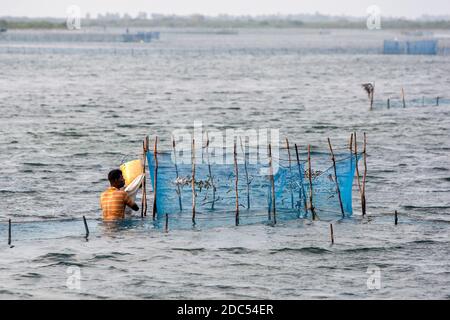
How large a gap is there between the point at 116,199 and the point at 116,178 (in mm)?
737

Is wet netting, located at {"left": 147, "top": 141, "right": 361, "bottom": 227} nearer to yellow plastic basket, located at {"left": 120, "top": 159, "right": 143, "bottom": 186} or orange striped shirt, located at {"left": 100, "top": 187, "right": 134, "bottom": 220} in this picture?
yellow plastic basket, located at {"left": 120, "top": 159, "right": 143, "bottom": 186}

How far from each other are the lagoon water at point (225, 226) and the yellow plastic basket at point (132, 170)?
1007 millimetres

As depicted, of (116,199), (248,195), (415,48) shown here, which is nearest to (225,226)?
(248,195)

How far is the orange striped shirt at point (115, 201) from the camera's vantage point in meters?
19.1

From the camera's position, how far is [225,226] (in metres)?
20.6

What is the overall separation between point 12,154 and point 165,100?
79.9 feet

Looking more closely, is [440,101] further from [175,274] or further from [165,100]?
[175,274]

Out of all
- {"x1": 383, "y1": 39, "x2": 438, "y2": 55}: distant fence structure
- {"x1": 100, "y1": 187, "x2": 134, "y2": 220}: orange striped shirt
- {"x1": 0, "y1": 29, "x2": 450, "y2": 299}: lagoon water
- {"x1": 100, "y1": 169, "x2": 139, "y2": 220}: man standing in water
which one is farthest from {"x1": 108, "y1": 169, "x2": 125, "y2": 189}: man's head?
{"x1": 383, "y1": 39, "x2": 438, "y2": 55}: distant fence structure

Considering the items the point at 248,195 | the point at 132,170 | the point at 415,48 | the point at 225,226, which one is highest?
the point at 415,48

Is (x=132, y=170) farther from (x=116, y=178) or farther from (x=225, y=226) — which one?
(x=225, y=226)

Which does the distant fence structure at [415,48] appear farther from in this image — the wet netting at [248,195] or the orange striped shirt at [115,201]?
the orange striped shirt at [115,201]
